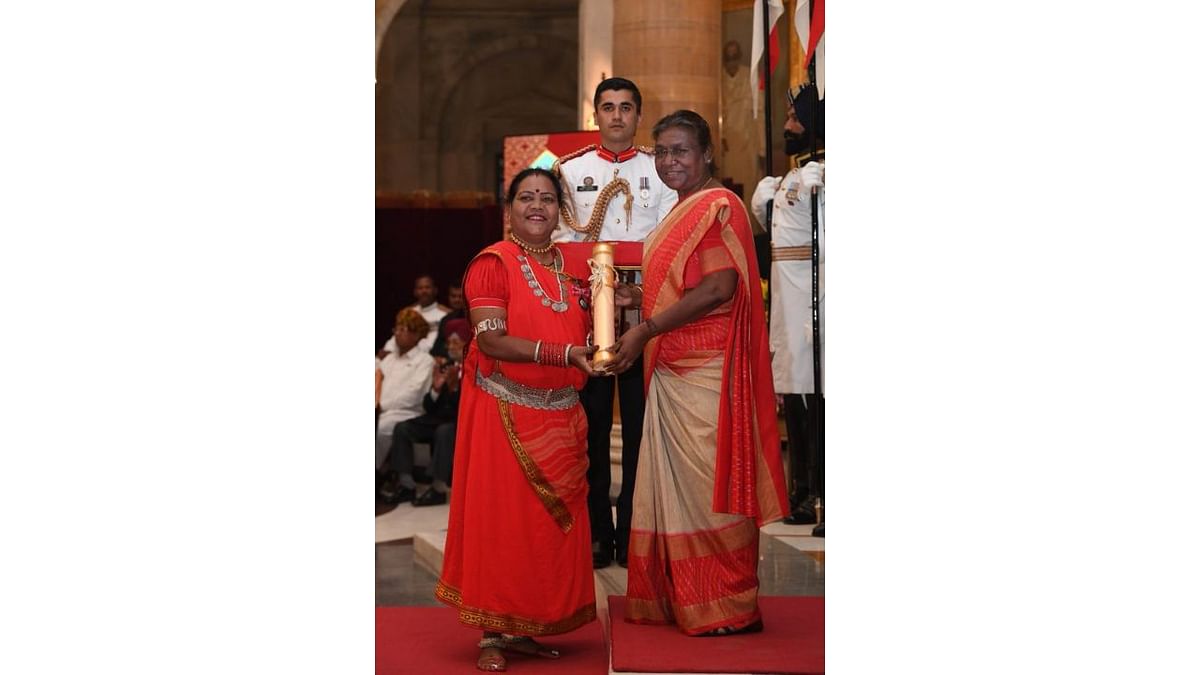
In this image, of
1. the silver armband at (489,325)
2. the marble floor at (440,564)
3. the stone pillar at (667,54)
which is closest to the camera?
the silver armband at (489,325)

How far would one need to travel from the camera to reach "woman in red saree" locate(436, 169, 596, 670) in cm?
352

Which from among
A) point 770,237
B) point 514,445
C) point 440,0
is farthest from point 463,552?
point 440,0

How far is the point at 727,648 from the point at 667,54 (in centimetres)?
416

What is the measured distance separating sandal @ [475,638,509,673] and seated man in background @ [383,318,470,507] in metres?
3.30

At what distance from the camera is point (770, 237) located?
515 centimetres

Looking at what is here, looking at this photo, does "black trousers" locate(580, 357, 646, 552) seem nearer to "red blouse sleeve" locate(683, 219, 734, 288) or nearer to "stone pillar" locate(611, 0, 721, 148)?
"red blouse sleeve" locate(683, 219, 734, 288)

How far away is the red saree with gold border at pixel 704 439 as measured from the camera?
3.55m

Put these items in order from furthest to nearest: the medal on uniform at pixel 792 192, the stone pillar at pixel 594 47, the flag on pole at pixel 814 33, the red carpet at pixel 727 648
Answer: the stone pillar at pixel 594 47 → the medal on uniform at pixel 792 192 → the flag on pole at pixel 814 33 → the red carpet at pixel 727 648

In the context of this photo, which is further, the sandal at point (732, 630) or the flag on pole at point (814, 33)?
the flag on pole at point (814, 33)

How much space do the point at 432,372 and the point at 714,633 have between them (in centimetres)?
381

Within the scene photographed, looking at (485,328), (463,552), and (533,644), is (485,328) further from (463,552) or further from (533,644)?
(533,644)

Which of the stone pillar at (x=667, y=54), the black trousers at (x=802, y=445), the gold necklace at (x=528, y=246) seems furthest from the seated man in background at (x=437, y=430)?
the gold necklace at (x=528, y=246)

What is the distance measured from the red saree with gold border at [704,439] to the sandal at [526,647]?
29 centimetres

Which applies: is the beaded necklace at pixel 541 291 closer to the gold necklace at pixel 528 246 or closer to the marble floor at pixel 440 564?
the gold necklace at pixel 528 246
